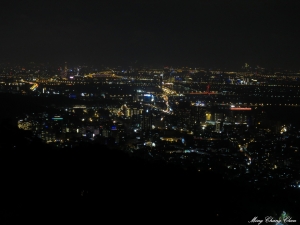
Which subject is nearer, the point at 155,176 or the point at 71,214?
the point at 71,214

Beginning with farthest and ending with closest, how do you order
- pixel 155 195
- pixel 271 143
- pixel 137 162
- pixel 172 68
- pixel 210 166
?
pixel 172 68 < pixel 271 143 < pixel 210 166 < pixel 137 162 < pixel 155 195

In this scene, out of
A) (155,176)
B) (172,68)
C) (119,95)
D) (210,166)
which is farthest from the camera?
(172,68)

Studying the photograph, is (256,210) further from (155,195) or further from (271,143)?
(271,143)

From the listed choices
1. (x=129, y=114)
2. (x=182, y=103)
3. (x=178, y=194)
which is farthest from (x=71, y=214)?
(x=182, y=103)

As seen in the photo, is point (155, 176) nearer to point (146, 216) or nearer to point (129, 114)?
point (146, 216)

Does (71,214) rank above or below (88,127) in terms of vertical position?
above

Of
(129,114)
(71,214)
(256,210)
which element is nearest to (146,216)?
(71,214)
